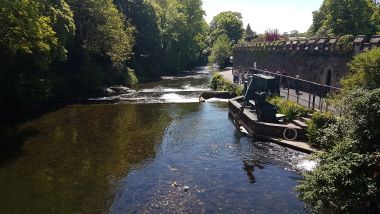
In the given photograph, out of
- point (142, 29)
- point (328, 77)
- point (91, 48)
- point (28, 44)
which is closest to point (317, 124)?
point (328, 77)

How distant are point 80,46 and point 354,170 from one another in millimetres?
34052

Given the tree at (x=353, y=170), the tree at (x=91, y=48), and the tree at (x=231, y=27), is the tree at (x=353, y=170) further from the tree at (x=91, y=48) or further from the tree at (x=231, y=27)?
the tree at (x=231, y=27)

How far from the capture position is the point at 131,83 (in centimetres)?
4769

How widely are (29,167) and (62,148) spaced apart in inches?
108

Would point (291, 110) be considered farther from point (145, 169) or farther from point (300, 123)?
point (145, 169)

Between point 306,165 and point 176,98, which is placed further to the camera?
point 176,98

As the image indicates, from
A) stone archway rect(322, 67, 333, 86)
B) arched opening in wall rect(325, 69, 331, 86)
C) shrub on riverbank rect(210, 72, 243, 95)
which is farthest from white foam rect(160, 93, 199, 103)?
arched opening in wall rect(325, 69, 331, 86)

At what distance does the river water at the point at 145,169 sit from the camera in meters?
11.3

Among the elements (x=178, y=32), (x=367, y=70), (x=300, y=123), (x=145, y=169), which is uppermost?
(x=178, y=32)

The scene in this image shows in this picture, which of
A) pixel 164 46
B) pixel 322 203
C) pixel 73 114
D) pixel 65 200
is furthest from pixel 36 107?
pixel 164 46

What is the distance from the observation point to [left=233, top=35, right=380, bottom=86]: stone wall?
909 inches

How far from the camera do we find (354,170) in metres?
8.68

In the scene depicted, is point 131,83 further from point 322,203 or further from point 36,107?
point 322,203

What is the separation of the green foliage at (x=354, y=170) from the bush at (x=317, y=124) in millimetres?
5815
